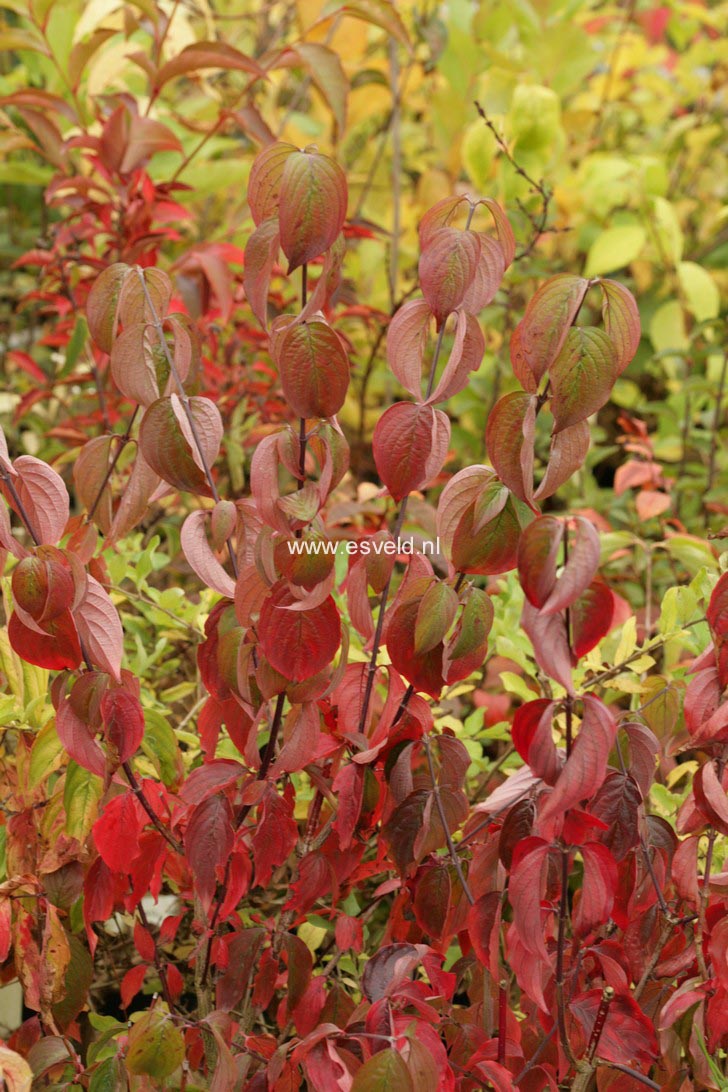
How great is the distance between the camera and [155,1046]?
75 cm

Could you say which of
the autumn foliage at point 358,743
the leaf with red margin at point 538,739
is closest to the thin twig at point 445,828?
the autumn foliage at point 358,743

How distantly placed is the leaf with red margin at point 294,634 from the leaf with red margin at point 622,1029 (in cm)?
29

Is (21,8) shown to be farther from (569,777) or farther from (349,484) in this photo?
(569,777)

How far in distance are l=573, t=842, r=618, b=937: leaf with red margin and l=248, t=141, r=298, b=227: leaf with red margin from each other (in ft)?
1.44

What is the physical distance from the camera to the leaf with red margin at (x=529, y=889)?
2.23ft

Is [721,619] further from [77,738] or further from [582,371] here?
[77,738]

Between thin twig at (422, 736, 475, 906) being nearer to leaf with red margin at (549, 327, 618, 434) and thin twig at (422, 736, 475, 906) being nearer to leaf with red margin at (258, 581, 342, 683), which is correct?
leaf with red margin at (258, 581, 342, 683)

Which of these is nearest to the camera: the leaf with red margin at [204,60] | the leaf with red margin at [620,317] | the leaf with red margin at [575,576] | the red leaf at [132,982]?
the leaf with red margin at [575,576]

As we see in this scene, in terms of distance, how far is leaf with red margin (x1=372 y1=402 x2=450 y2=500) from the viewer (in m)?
0.72

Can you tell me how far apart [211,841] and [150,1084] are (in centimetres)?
16

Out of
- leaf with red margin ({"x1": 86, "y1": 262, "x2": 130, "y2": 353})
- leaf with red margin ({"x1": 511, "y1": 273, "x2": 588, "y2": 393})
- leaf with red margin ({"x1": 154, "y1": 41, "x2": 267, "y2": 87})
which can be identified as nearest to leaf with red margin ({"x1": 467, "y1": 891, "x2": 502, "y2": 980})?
leaf with red margin ({"x1": 511, "y1": 273, "x2": 588, "y2": 393})

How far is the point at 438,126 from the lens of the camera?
2.34 m

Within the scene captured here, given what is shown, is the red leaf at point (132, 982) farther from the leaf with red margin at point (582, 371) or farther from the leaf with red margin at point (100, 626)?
the leaf with red margin at point (582, 371)

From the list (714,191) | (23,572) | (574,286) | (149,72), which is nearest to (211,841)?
(23,572)
